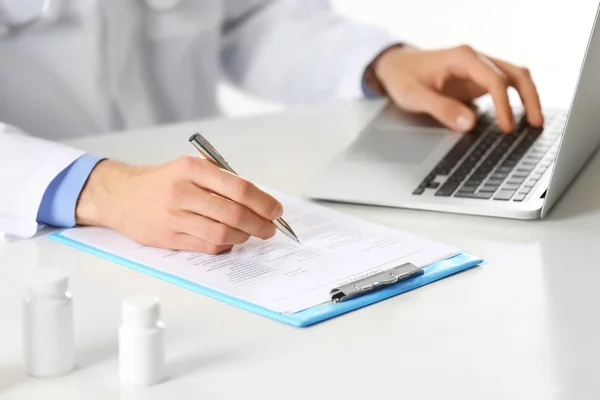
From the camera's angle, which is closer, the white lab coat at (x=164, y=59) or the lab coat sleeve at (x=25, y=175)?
the lab coat sleeve at (x=25, y=175)

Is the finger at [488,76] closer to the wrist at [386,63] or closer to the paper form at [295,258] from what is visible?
the wrist at [386,63]

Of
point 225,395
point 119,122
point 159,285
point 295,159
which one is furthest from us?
point 119,122

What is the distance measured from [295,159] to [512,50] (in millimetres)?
2279

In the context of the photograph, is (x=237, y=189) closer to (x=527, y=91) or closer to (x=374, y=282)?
(x=374, y=282)

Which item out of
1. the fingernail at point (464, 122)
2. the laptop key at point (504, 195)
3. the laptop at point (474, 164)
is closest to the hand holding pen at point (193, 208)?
the laptop at point (474, 164)

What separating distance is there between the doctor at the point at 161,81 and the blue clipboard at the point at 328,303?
50 millimetres

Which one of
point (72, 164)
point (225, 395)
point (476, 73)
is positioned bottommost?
point (225, 395)

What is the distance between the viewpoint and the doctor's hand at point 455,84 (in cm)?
148

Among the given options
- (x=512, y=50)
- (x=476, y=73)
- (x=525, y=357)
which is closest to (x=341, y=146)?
(x=476, y=73)

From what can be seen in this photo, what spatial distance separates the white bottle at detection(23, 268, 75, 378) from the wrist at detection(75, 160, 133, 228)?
1.10 ft

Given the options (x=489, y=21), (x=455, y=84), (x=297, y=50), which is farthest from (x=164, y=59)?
(x=489, y=21)

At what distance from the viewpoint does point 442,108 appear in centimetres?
152

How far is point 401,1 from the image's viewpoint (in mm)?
3574

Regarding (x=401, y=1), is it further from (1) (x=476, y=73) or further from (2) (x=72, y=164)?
(2) (x=72, y=164)
